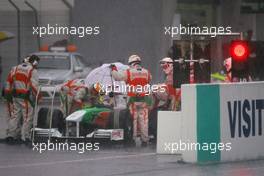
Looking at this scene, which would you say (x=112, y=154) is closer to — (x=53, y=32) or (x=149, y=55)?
(x=149, y=55)

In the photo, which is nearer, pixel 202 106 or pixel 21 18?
pixel 202 106

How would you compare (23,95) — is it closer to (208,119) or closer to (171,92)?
(171,92)

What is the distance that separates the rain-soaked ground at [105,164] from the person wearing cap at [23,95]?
2.76ft

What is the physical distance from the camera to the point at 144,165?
15.4m

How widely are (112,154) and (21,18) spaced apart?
17.3 metres

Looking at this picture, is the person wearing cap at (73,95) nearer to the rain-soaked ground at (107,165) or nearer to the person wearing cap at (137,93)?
the person wearing cap at (137,93)

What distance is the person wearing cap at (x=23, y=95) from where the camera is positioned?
19.2 meters

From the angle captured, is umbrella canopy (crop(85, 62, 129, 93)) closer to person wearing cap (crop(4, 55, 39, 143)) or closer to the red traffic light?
person wearing cap (crop(4, 55, 39, 143))

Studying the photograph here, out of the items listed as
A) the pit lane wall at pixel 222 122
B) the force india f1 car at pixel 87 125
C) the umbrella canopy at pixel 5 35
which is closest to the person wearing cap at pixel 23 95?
the force india f1 car at pixel 87 125

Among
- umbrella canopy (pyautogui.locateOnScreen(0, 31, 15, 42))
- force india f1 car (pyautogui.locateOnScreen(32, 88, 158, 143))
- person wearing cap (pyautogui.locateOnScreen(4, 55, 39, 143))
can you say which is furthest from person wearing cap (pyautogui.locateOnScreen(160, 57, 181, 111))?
umbrella canopy (pyautogui.locateOnScreen(0, 31, 15, 42))

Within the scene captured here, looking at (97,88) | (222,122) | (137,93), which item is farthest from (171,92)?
(222,122)

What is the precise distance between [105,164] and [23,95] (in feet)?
13.4

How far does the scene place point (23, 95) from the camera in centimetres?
1922

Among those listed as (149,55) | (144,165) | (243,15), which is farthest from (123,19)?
(144,165)
